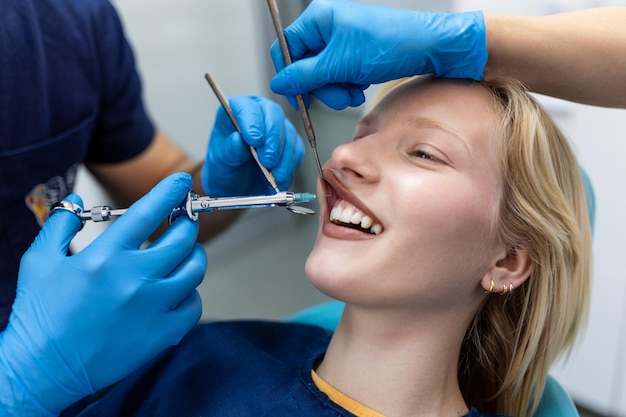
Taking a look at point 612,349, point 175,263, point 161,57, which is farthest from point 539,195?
point 161,57

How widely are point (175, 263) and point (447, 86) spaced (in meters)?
0.56

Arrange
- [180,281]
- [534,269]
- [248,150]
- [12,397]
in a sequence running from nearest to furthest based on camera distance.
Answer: [12,397], [180,281], [534,269], [248,150]

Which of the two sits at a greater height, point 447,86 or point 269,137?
point 447,86

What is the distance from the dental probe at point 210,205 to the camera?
92 centimetres

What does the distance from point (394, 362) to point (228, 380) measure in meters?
0.33

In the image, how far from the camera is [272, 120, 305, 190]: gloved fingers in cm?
123

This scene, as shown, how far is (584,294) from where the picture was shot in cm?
119

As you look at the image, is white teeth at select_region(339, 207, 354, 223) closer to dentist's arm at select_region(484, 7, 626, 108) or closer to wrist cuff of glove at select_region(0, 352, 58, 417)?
dentist's arm at select_region(484, 7, 626, 108)

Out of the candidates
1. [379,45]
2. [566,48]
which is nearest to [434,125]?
[379,45]

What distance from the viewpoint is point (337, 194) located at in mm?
1063

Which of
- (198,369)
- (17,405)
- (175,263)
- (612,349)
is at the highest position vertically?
(175,263)

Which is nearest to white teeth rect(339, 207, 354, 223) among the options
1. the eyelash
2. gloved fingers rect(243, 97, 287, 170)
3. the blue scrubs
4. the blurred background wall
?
the eyelash

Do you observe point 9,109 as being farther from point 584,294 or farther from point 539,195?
point 584,294

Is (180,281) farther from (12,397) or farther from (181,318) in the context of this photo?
(12,397)
